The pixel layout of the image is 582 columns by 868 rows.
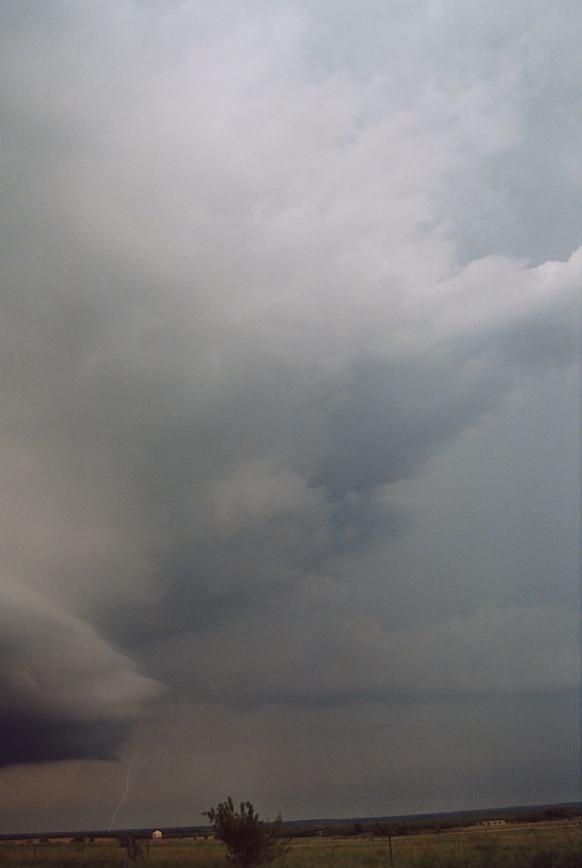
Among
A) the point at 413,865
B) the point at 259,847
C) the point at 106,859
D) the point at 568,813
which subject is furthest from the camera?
the point at 568,813

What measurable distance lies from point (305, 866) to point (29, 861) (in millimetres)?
21493

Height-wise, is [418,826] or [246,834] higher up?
[246,834]

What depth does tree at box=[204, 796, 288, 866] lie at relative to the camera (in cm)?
3750

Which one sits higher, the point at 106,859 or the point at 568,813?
the point at 106,859

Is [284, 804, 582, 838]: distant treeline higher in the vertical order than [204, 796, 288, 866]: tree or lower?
lower

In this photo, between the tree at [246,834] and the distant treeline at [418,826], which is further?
the distant treeline at [418,826]

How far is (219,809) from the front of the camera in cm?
3791

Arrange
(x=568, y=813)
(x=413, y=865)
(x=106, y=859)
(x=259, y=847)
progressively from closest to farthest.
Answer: (x=259, y=847) → (x=413, y=865) → (x=106, y=859) → (x=568, y=813)

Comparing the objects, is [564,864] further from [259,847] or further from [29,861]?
[29,861]

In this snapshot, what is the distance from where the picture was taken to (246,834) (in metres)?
37.5

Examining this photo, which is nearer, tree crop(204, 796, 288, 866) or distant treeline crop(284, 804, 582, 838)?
tree crop(204, 796, 288, 866)

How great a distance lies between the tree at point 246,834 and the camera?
3750 centimetres

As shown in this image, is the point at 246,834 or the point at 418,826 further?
the point at 418,826

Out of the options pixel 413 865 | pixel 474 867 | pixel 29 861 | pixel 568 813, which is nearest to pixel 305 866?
pixel 413 865
